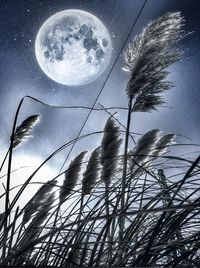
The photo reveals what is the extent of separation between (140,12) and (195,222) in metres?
1.65

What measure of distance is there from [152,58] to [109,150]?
915 millimetres

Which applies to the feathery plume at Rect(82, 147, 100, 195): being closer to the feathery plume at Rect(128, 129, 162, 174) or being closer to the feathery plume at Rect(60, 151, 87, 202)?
the feathery plume at Rect(60, 151, 87, 202)

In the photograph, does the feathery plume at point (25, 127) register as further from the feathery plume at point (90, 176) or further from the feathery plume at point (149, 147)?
the feathery plume at point (149, 147)

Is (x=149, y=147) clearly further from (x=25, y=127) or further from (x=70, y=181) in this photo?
(x=25, y=127)

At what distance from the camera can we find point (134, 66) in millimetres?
3102

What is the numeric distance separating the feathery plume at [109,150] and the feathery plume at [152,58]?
340 millimetres

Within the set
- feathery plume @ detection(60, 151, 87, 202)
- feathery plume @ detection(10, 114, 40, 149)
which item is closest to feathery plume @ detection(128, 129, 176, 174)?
feathery plume @ detection(60, 151, 87, 202)

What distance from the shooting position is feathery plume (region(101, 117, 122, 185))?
2824mm

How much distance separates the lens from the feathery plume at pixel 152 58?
3.02 meters

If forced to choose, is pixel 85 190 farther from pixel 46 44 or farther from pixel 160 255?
pixel 46 44

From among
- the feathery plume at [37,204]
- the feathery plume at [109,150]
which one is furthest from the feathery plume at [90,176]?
the feathery plume at [37,204]

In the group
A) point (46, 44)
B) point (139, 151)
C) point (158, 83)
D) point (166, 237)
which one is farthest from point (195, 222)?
point (46, 44)

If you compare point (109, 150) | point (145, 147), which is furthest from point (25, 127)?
point (145, 147)

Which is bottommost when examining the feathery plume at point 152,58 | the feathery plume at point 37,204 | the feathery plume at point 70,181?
the feathery plume at point 37,204
